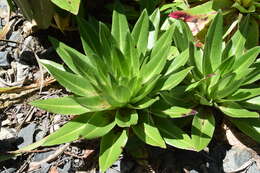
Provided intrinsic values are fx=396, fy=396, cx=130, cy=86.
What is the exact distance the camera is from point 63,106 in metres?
2.02

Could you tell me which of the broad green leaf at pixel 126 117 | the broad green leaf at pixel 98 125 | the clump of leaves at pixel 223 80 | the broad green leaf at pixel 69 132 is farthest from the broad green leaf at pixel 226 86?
the broad green leaf at pixel 69 132

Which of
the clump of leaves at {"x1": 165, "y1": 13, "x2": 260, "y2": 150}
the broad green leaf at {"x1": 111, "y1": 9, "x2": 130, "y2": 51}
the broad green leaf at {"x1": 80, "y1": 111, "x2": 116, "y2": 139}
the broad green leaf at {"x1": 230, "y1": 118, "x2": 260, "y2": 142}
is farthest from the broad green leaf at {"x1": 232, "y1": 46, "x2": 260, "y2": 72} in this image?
the broad green leaf at {"x1": 80, "y1": 111, "x2": 116, "y2": 139}

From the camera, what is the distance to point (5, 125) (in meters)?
2.34

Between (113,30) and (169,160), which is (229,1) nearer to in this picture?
(113,30)

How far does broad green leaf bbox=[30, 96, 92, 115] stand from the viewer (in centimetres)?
196

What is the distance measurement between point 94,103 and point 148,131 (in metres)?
0.30

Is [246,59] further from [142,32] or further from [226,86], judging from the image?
[142,32]

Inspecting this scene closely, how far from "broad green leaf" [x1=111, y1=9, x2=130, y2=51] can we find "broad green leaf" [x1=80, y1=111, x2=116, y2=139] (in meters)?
0.40

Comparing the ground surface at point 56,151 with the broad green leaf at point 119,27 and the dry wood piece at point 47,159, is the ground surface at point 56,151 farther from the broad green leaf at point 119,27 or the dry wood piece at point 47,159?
the broad green leaf at point 119,27

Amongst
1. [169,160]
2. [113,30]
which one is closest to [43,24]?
[113,30]

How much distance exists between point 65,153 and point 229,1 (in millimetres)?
1338

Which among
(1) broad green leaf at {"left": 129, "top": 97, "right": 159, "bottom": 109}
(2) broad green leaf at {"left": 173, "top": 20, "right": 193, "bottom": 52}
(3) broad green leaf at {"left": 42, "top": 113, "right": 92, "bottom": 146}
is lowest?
(3) broad green leaf at {"left": 42, "top": 113, "right": 92, "bottom": 146}

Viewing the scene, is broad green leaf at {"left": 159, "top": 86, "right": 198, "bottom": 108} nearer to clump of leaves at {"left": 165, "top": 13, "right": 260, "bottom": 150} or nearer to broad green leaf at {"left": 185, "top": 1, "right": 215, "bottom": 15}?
clump of leaves at {"left": 165, "top": 13, "right": 260, "bottom": 150}

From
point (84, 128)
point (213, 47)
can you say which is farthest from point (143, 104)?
point (213, 47)
